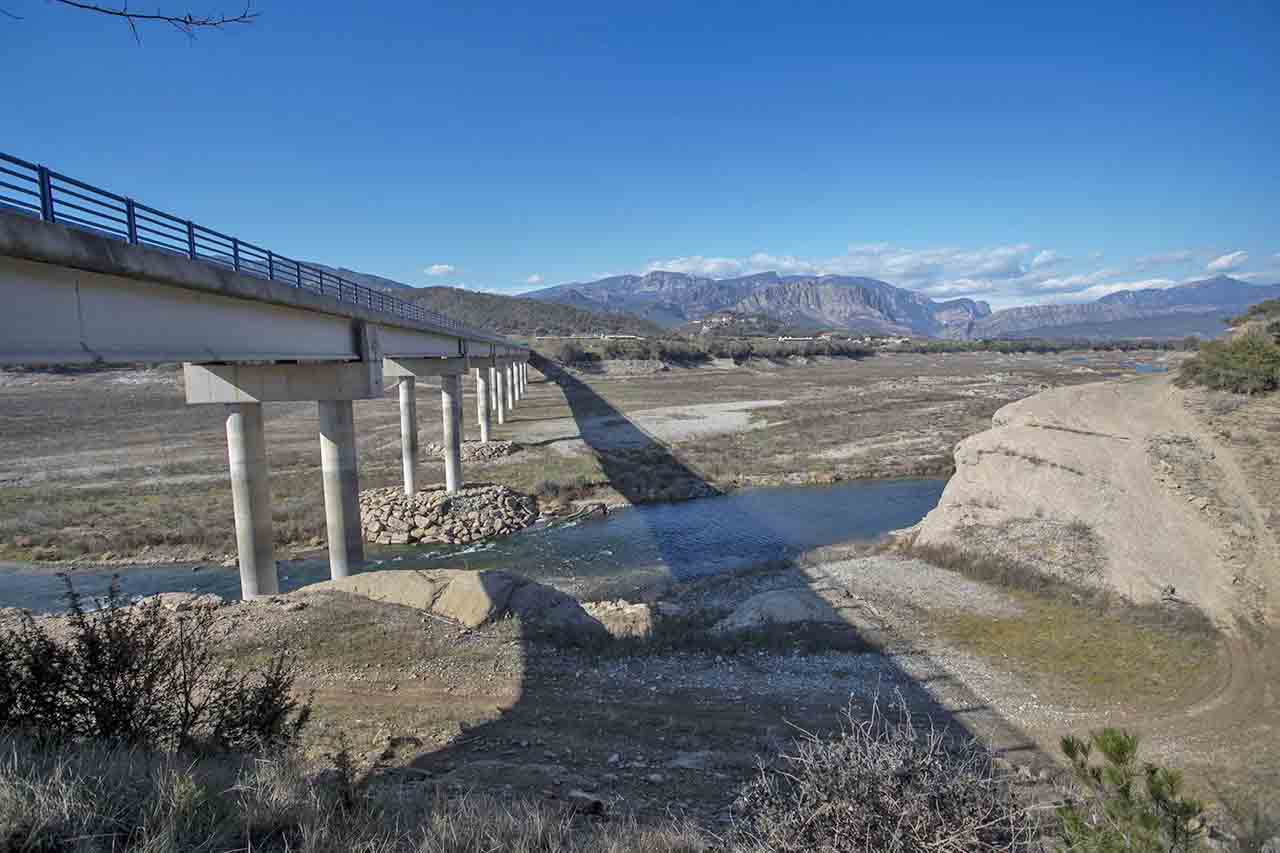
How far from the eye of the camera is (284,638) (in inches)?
446

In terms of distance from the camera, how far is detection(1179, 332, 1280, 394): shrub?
2189 cm

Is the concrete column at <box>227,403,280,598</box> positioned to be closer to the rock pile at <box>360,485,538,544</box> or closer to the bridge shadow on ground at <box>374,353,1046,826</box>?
the rock pile at <box>360,485,538,544</box>

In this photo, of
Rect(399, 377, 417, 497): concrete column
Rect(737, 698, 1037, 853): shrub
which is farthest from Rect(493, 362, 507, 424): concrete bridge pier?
Rect(737, 698, 1037, 853): shrub

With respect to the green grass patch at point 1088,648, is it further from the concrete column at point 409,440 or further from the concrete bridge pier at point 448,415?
the concrete column at point 409,440

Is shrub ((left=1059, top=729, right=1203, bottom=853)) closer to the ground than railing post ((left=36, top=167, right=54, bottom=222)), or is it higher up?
closer to the ground

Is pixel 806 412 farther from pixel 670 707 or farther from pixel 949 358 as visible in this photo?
pixel 949 358

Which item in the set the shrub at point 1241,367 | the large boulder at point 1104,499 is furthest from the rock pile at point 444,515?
the shrub at point 1241,367

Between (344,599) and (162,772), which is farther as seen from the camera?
(344,599)

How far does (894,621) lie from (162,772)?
46.2 ft

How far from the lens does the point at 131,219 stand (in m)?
9.35

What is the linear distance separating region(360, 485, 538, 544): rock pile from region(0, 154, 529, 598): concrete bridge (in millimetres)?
5605

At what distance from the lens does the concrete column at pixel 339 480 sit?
19.1 meters

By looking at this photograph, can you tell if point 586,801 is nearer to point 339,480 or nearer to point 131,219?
point 131,219

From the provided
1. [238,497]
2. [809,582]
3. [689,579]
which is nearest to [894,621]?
[809,582]
